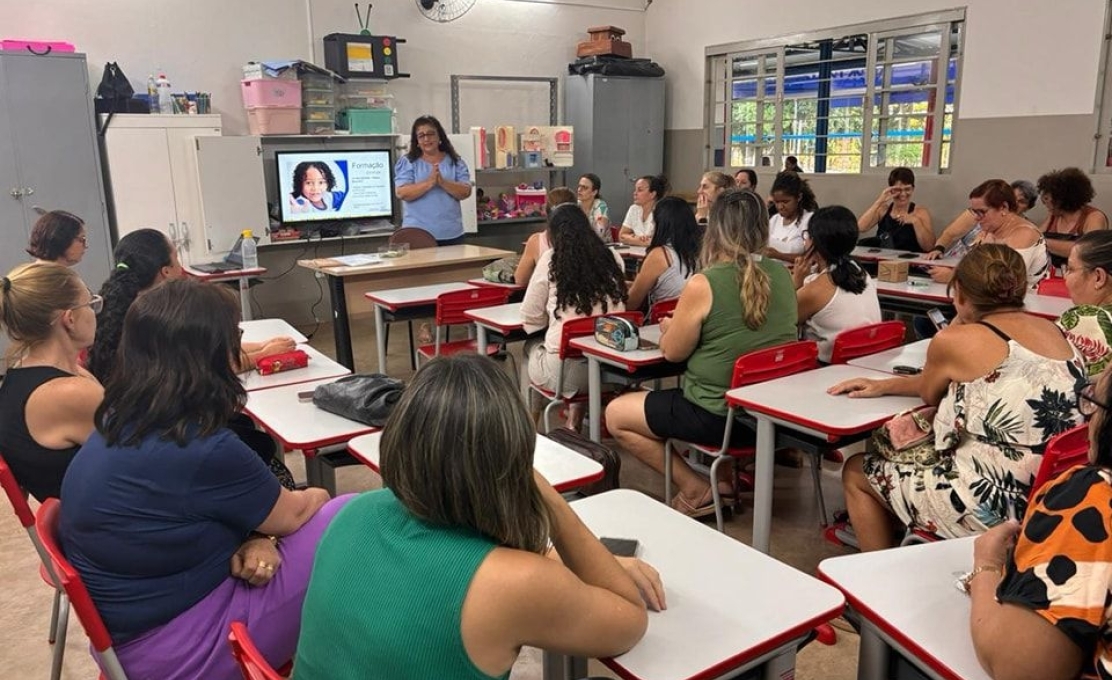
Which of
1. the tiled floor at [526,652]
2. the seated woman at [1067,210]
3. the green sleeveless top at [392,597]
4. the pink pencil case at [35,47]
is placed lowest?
the tiled floor at [526,652]

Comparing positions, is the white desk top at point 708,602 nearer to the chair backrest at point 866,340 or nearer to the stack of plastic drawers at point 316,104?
the chair backrest at point 866,340

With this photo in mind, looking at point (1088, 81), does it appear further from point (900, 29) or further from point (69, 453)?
point (69, 453)

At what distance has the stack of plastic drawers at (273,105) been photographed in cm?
634

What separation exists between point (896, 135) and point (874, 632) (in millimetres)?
6213

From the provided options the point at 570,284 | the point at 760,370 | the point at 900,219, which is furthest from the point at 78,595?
the point at 900,219

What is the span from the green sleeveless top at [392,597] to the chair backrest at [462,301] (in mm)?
3018

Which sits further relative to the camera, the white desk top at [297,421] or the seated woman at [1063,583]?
the white desk top at [297,421]

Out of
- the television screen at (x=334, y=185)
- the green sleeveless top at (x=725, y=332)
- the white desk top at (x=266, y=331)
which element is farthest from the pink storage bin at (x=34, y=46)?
the green sleeveless top at (x=725, y=332)

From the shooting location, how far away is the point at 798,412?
2.54 metres

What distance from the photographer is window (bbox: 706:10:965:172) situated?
21.4 ft

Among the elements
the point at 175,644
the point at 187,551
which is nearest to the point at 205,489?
the point at 187,551

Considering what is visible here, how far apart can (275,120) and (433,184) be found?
138cm

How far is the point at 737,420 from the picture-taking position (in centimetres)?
296

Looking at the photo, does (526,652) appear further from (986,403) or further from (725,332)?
(986,403)
